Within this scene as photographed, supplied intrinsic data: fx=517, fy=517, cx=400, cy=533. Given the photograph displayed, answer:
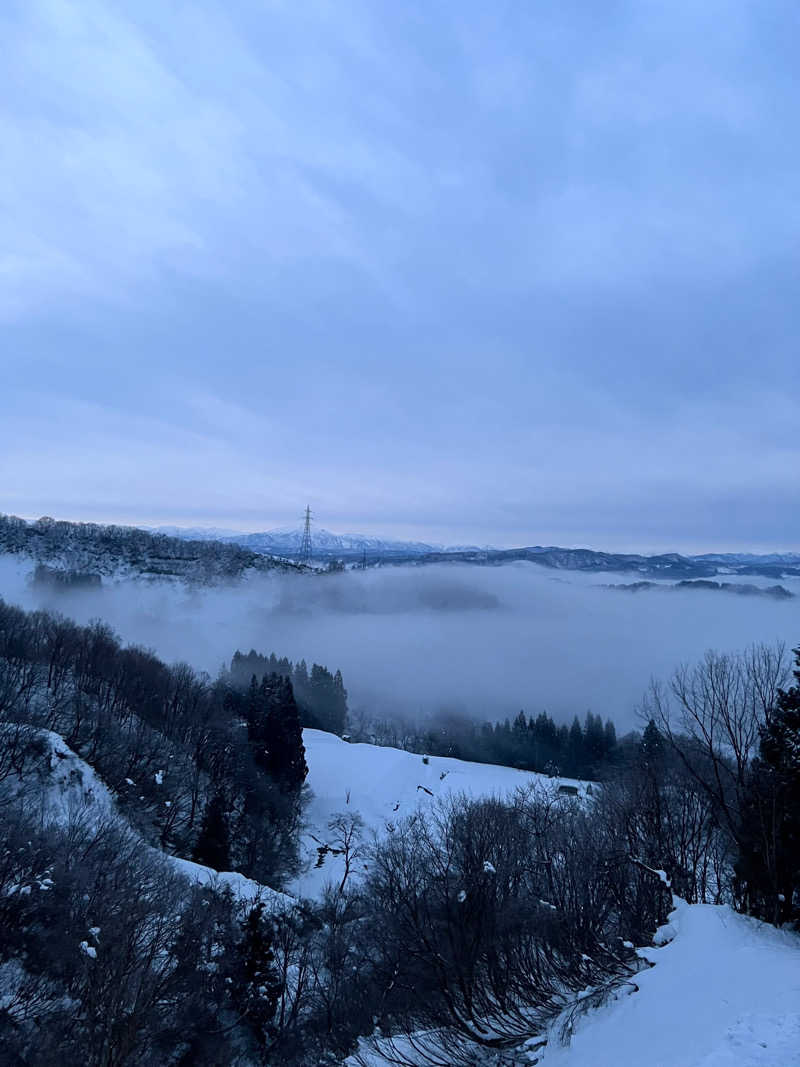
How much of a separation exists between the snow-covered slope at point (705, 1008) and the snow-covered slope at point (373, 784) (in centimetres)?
2245

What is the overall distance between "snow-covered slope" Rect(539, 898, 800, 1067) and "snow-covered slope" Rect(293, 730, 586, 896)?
22.4 meters

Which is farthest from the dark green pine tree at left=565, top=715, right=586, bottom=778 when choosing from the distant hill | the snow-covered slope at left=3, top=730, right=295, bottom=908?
the distant hill

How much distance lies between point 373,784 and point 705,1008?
36.6 meters

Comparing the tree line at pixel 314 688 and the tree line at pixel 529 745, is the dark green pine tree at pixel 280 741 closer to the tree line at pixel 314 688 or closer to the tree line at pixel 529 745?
the tree line at pixel 314 688

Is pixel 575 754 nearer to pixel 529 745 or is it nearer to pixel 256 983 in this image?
pixel 529 745

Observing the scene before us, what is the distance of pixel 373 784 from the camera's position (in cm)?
4159

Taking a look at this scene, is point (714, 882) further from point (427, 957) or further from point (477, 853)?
point (427, 957)

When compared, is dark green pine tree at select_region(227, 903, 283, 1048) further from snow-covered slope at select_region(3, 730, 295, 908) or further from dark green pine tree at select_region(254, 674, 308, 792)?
dark green pine tree at select_region(254, 674, 308, 792)

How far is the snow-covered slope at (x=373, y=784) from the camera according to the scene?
33594mm

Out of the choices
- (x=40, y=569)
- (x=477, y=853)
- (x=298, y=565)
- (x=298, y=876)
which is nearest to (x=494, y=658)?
(x=298, y=565)

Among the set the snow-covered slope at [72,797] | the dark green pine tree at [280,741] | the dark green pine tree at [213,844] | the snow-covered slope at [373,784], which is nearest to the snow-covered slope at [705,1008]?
the snow-covered slope at [72,797]

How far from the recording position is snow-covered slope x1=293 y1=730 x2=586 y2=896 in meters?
33.6

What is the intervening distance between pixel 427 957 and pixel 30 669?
34.2 m

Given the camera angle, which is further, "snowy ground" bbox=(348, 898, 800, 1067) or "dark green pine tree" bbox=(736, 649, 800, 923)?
"dark green pine tree" bbox=(736, 649, 800, 923)
